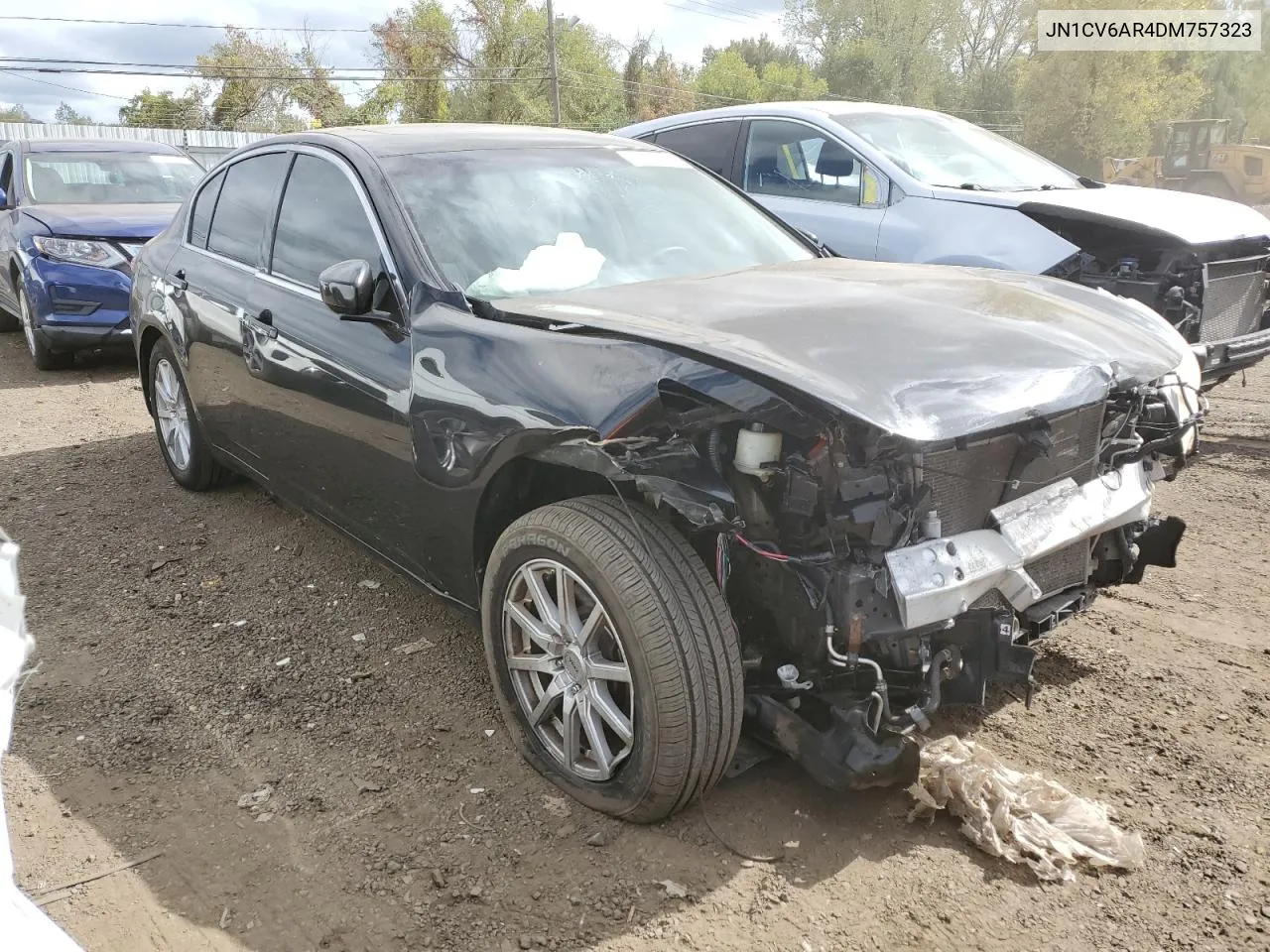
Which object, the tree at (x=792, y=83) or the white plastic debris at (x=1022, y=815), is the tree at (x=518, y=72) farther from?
the white plastic debris at (x=1022, y=815)

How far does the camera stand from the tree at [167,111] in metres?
57.1

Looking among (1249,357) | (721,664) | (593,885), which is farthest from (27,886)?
(1249,357)

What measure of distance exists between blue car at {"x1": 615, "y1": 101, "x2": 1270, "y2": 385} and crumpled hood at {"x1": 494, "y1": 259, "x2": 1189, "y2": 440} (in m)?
1.85

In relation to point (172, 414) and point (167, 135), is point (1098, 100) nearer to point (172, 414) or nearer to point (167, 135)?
point (167, 135)

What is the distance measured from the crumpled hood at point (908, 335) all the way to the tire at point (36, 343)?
6.76 m

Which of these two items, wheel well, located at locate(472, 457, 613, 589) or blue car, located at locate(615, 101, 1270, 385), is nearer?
wheel well, located at locate(472, 457, 613, 589)

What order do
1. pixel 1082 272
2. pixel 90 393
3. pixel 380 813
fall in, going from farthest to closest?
pixel 90 393 → pixel 1082 272 → pixel 380 813

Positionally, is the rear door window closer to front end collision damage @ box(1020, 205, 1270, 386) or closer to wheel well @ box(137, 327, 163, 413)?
front end collision damage @ box(1020, 205, 1270, 386)

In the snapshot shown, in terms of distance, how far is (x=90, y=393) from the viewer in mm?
7621

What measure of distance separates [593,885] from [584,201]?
2244 mm

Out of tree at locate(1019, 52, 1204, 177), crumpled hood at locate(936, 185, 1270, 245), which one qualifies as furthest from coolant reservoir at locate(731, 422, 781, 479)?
tree at locate(1019, 52, 1204, 177)

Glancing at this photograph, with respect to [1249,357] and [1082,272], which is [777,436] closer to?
[1082,272]

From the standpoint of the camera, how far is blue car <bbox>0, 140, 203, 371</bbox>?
777 centimetres

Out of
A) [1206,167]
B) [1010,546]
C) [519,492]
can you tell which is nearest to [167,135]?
[1206,167]
